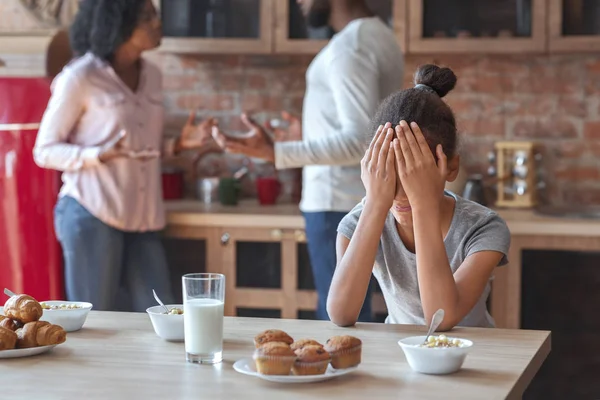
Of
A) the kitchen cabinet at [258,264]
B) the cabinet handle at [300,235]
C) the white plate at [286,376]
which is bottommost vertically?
the kitchen cabinet at [258,264]

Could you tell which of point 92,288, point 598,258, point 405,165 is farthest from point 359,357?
point 598,258

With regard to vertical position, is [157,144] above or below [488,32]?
below

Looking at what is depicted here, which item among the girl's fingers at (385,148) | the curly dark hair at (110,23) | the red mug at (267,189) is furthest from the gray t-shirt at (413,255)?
the red mug at (267,189)

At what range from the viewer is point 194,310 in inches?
59.6

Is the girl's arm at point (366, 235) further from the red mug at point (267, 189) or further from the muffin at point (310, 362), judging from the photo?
the red mug at point (267, 189)

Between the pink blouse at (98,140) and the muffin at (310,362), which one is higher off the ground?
the pink blouse at (98,140)

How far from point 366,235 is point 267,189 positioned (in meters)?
1.93

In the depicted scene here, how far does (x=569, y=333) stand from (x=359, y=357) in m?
2.03

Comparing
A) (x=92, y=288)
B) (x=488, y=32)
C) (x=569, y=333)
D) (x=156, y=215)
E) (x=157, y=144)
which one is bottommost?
(x=569, y=333)

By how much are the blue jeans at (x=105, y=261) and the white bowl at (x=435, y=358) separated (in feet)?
5.80

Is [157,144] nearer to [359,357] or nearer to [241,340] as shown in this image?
[241,340]

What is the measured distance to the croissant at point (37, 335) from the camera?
1.55 meters

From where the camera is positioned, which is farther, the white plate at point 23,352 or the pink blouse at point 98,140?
the pink blouse at point 98,140

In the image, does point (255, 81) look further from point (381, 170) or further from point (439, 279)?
point (439, 279)
